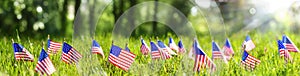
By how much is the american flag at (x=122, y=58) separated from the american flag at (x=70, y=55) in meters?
0.42

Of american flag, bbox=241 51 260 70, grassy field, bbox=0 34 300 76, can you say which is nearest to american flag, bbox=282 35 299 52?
grassy field, bbox=0 34 300 76

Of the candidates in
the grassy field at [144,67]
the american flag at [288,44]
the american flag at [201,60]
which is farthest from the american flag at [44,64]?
the american flag at [288,44]

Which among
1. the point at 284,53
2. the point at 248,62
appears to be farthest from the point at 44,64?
the point at 284,53

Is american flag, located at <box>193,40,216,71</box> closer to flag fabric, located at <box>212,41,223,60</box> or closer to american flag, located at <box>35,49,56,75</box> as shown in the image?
flag fabric, located at <box>212,41,223,60</box>

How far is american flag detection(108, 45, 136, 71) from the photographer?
5.25 meters

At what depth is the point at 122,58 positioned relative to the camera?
17.3 ft

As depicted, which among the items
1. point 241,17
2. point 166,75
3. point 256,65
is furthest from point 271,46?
point 241,17

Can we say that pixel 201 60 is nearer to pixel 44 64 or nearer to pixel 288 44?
pixel 44 64

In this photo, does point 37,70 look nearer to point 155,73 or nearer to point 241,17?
point 155,73

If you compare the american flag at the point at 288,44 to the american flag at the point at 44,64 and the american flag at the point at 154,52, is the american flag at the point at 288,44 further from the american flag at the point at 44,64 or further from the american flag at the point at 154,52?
the american flag at the point at 44,64

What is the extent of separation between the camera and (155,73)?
5.70 meters

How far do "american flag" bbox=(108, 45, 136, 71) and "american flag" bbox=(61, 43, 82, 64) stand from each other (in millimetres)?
419

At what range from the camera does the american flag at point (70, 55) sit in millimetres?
5594

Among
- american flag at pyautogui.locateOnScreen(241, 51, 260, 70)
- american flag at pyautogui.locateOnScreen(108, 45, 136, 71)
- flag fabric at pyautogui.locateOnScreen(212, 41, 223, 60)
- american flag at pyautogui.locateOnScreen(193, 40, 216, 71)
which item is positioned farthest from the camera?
american flag at pyautogui.locateOnScreen(241, 51, 260, 70)
